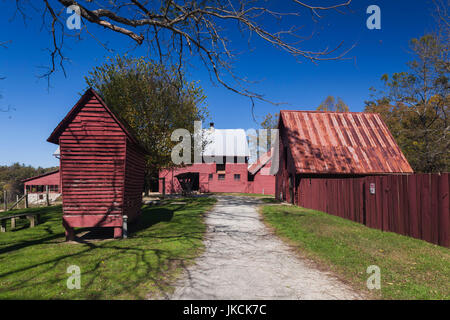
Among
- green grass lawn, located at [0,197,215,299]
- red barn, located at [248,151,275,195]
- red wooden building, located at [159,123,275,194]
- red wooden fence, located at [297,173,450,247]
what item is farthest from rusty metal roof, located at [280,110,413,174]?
red wooden building, located at [159,123,275,194]

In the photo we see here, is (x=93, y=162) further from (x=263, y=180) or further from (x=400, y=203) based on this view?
(x=263, y=180)

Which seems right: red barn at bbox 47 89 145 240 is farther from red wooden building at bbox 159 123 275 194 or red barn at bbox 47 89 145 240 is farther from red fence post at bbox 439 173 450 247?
red wooden building at bbox 159 123 275 194

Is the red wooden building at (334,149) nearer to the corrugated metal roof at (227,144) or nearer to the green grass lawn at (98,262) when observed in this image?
the green grass lawn at (98,262)

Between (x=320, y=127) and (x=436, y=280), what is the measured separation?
1687cm

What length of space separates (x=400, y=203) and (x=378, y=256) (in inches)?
129

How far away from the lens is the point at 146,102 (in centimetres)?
2111

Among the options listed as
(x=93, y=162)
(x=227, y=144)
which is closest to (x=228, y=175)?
(x=227, y=144)

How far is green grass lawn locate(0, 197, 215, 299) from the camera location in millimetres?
4777

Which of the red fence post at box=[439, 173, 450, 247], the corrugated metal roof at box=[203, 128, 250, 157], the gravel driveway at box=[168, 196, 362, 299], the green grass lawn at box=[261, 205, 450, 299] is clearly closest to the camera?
the gravel driveway at box=[168, 196, 362, 299]

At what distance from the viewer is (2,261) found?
688cm

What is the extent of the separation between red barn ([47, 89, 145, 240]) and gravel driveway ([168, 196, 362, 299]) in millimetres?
3815
